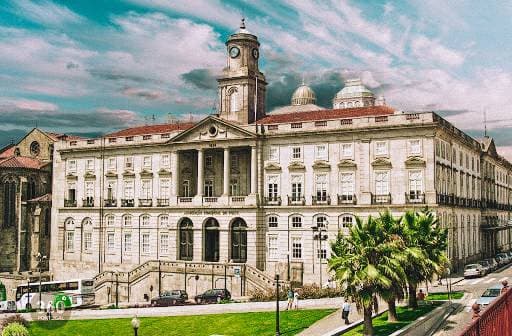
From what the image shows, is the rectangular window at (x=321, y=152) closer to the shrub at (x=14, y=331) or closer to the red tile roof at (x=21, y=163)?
the shrub at (x=14, y=331)

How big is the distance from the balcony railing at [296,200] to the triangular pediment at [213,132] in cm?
797

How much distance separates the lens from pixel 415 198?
196 feet

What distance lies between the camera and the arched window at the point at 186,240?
71.4 meters

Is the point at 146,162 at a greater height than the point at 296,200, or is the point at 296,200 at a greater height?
the point at 146,162

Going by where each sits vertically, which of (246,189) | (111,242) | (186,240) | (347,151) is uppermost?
(347,151)

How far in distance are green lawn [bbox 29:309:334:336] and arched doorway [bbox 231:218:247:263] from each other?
19.7m

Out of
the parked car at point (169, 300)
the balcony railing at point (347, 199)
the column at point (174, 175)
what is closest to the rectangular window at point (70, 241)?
the column at point (174, 175)

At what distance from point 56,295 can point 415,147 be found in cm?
3937

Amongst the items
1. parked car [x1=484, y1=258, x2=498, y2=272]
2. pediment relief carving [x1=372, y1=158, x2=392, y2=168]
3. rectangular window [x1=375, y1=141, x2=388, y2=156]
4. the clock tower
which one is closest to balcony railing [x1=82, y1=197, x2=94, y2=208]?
the clock tower

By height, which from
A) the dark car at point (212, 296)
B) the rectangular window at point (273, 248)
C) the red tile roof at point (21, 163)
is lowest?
the dark car at point (212, 296)

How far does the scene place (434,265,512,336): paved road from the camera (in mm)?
34656

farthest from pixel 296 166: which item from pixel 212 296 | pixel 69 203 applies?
pixel 69 203

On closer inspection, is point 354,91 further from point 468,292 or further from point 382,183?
point 468,292

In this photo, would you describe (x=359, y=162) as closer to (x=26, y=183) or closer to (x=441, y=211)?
(x=441, y=211)
